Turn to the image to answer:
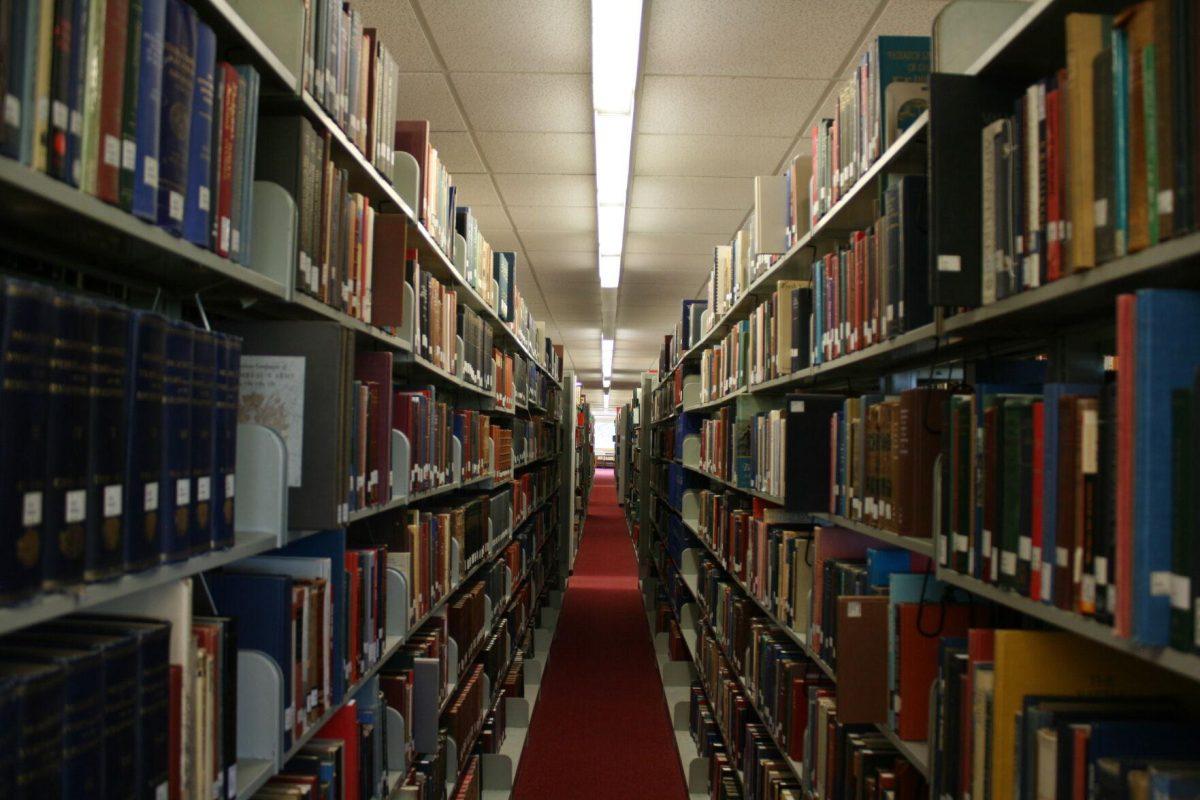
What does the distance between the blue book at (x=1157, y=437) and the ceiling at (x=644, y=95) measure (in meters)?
2.47

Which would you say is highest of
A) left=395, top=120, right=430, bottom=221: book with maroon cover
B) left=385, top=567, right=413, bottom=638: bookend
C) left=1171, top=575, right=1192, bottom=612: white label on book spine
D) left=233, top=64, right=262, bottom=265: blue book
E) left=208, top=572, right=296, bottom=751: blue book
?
left=395, top=120, right=430, bottom=221: book with maroon cover

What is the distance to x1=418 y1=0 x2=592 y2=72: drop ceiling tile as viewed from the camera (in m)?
3.03

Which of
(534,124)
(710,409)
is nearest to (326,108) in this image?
(534,124)

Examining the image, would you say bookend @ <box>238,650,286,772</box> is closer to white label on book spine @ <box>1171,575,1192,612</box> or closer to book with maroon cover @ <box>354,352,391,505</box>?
book with maroon cover @ <box>354,352,391,505</box>

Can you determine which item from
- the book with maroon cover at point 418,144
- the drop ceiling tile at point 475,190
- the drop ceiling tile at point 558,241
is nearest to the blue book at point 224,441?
the book with maroon cover at point 418,144

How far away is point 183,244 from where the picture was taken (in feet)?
3.59

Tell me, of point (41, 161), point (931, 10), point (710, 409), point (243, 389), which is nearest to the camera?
point (41, 161)

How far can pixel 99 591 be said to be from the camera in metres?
0.88

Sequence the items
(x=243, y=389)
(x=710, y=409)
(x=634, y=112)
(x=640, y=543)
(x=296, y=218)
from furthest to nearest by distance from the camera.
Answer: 1. (x=640, y=543)
2. (x=710, y=409)
3. (x=634, y=112)
4. (x=243, y=389)
5. (x=296, y=218)

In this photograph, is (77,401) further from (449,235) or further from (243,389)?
(449,235)

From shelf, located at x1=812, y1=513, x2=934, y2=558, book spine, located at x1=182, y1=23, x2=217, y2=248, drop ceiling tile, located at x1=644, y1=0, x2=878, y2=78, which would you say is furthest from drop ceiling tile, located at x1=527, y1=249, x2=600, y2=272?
book spine, located at x1=182, y1=23, x2=217, y2=248

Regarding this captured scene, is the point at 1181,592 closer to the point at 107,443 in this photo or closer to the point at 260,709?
the point at 107,443

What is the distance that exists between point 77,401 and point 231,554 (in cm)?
41

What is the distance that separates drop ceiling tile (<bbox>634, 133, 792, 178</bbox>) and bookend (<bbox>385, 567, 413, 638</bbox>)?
112 inches
